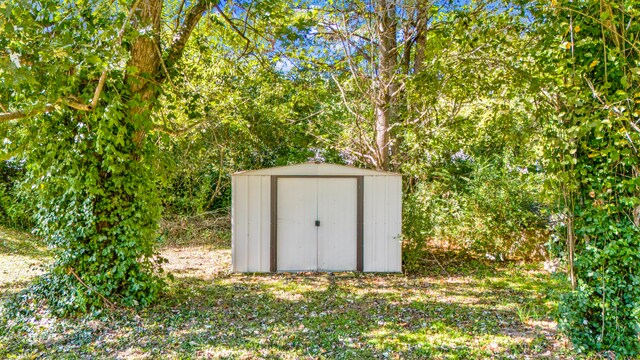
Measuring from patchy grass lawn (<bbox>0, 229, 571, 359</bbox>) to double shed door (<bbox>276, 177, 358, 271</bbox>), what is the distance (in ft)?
1.08

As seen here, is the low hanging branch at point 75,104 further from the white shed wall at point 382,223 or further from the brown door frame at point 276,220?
the white shed wall at point 382,223

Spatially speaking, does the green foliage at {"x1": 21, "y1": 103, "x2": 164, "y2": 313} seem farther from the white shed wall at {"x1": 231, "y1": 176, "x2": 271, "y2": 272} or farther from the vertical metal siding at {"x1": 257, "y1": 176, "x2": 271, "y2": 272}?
the vertical metal siding at {"x1": 257, "y1": 176, "x2": 271, "y2": 272}

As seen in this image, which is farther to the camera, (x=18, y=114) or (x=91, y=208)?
(x=91, y=208)

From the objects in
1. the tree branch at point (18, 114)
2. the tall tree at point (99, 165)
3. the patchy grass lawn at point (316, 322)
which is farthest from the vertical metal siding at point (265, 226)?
the tree branch at point (18, 114)

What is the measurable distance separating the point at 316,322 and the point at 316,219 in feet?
8.06

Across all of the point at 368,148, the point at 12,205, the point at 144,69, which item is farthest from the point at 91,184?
the point at 12,205

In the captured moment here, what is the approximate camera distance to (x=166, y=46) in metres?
5.20

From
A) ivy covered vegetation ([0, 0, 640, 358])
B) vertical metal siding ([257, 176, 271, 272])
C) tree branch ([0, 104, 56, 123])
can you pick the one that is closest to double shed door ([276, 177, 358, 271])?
vertical metal siding ([257, 176, 271, 272])

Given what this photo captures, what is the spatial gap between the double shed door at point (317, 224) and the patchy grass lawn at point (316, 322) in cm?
33

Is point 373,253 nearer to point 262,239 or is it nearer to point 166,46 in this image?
point 262,239

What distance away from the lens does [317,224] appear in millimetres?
6492

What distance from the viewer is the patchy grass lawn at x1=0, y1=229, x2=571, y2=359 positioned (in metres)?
3.47

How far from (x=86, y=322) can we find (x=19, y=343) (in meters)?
0.55

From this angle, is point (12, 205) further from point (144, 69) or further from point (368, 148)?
A: point (368, 148)
